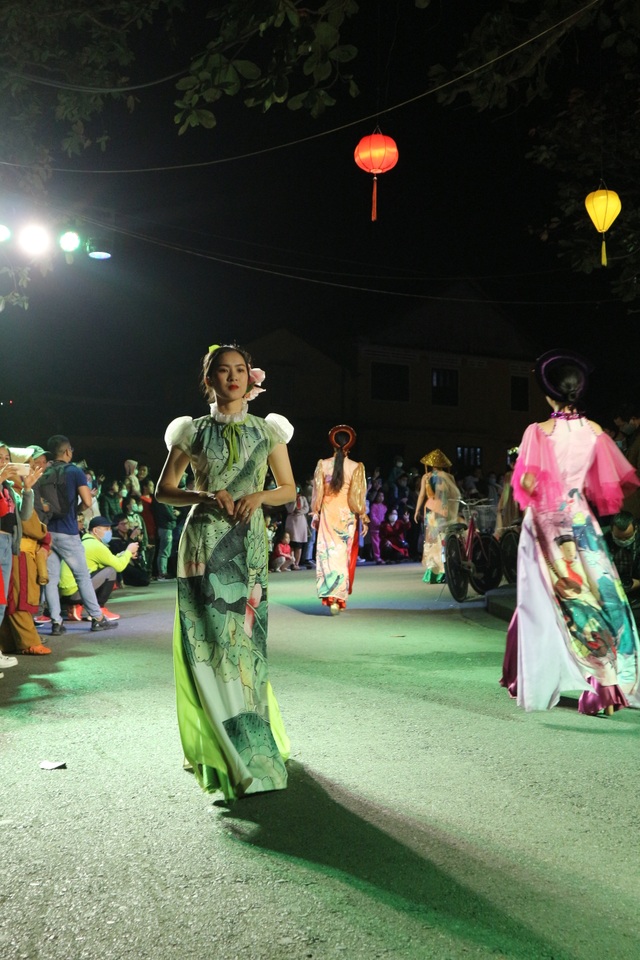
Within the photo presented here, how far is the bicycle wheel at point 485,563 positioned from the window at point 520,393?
102 ft

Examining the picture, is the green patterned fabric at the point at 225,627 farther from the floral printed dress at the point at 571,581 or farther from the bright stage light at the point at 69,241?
the bright stage light at the point at 69,241

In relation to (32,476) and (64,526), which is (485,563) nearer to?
(64,526)

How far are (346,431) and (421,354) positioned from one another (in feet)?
100

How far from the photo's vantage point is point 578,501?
6.73 meters

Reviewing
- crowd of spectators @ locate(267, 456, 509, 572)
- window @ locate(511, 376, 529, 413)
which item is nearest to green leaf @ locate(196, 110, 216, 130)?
crowd of spectators @ locate(267, 456, 509, 572)

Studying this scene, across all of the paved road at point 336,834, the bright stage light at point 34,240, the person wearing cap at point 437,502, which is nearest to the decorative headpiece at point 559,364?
the paved road at point 336,834

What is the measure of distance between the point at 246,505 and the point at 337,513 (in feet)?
27.3

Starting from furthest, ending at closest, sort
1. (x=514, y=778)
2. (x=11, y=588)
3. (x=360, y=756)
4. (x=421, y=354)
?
(x=421, y=354), (x=11, y=588), (x=360, y=756), (x=514, y=778)

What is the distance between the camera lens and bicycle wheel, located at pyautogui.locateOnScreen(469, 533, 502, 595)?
14500 millimetres

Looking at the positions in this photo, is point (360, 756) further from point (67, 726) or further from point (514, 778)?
point (67, 726)

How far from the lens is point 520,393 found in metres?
45.3

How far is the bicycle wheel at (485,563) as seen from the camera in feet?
47.6

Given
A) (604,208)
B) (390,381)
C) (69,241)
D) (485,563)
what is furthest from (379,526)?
(390,381)

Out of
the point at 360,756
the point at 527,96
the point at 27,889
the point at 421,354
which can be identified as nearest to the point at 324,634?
the point at 360,756
